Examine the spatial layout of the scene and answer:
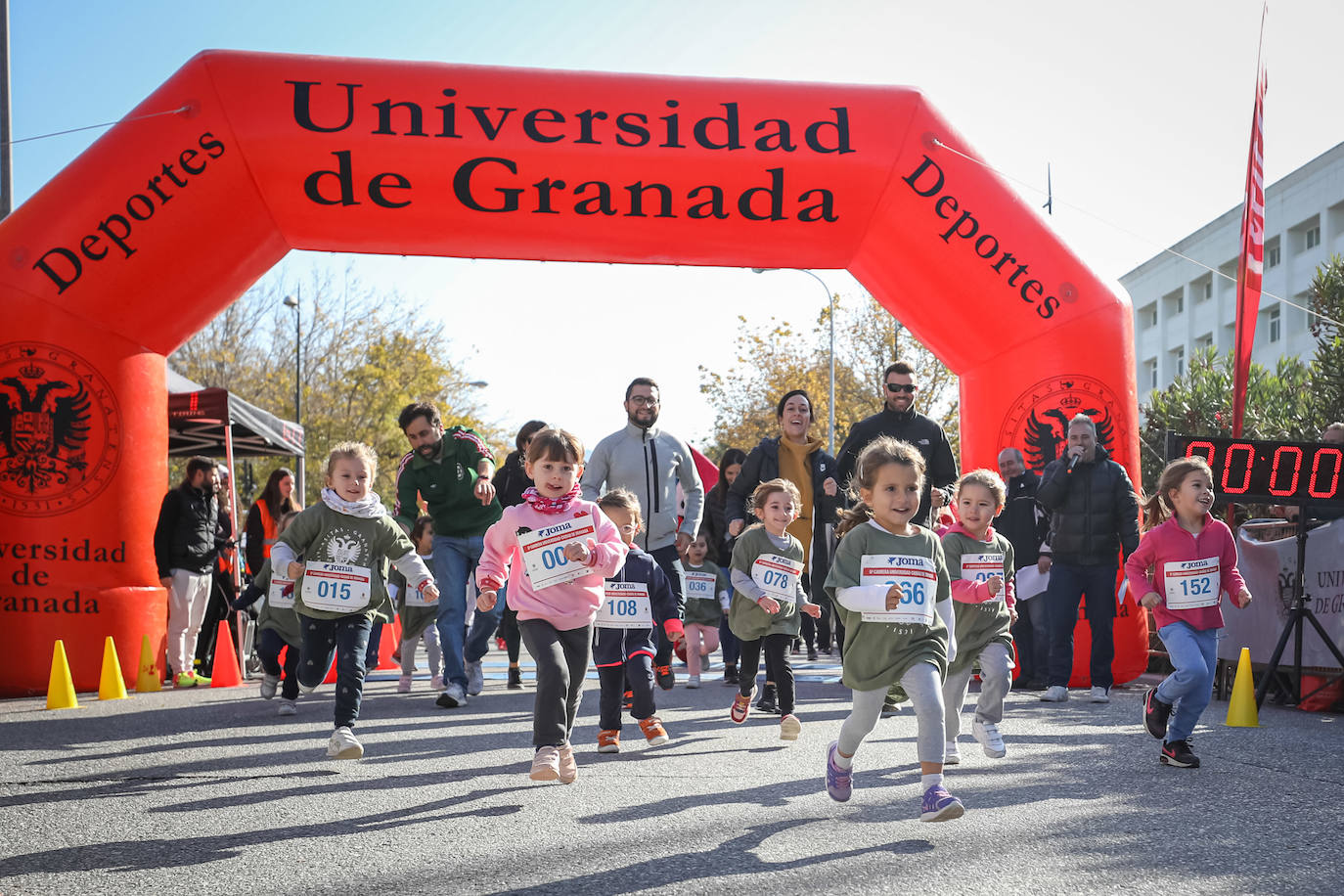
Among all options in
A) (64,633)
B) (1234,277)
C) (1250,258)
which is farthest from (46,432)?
(1234,277)

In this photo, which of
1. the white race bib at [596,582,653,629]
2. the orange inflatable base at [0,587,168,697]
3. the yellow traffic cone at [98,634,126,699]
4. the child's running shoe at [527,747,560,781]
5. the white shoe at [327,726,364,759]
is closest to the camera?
the child's running shoe at [527,747,560,781]

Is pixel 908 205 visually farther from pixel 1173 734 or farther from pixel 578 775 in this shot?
pixel 578 775

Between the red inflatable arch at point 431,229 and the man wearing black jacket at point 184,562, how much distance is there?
12.3 inches

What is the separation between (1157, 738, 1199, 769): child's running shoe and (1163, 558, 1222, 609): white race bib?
73cm

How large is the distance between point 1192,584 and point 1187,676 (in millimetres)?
529

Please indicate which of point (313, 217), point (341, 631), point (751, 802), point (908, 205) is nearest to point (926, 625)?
point (751, 802)

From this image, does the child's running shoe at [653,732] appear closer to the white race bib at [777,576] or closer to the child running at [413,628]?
the white race bib at [777,576]

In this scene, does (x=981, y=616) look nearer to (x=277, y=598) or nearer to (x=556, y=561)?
(x=556, y=561)

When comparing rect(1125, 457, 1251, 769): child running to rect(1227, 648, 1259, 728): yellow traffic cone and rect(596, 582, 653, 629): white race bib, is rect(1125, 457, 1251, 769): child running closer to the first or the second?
rect(1227, 648, 1259, 728): yellow traffic cone

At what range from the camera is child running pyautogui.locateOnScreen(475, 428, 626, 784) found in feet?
19.7

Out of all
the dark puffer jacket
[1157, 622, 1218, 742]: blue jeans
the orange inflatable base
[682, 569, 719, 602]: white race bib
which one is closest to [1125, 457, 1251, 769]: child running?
[1157, 622, 1218, 742]: blue jeans

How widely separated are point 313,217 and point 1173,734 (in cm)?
752

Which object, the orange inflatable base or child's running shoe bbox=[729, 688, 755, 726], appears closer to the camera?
child's running shoe bbox=[729, 688, 755, 726]

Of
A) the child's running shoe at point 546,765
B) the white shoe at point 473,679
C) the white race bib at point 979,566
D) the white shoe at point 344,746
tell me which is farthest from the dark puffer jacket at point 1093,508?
the white shoe at point 344,746
